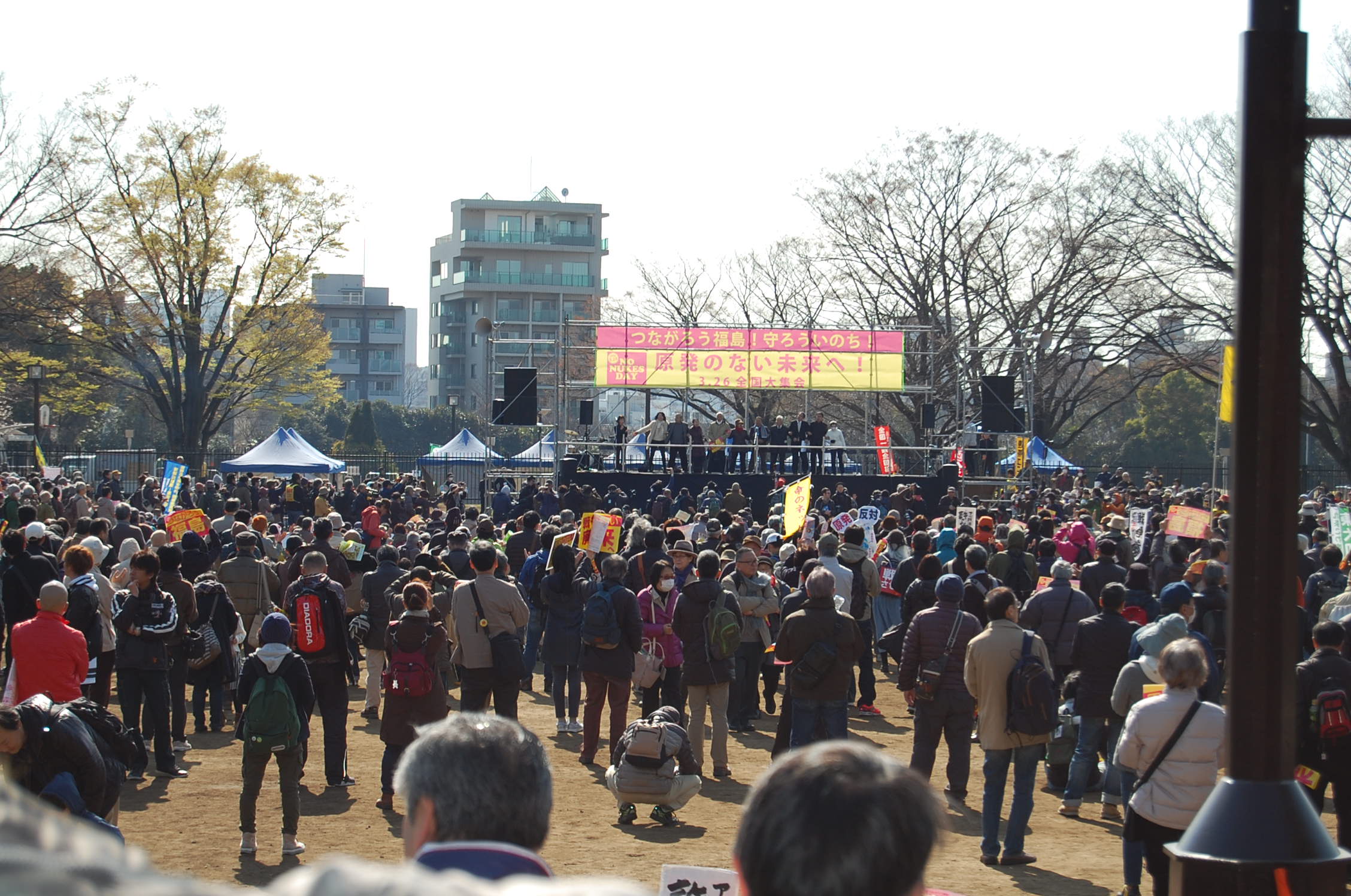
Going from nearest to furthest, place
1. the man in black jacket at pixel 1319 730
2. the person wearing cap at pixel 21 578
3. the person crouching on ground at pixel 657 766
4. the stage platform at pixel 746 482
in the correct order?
the man in black jacket at pixel 1319 730 → the person crouching on ground at pixel 657 766 → the person wearing cap at pixel 21 578 → the stage platform at pixel 746 482

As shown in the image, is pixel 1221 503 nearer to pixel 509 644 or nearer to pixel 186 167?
pixel 509 644

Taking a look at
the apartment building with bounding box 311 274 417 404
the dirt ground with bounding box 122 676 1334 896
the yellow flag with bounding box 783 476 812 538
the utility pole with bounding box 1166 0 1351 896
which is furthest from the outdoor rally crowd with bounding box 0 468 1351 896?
the apartment building with bounding box 311 274 417 404

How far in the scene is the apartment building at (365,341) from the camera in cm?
10562

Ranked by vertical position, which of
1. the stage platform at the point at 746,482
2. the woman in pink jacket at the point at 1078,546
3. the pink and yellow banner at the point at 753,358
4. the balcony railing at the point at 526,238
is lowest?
the woman in pink jacket at the point at 1078,546

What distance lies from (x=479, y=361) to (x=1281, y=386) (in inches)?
3570

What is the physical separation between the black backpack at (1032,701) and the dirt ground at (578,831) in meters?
0.88

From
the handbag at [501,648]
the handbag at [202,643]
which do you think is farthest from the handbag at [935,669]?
the handbag at [202,643]

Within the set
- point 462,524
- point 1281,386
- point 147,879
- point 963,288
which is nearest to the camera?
point 147,879

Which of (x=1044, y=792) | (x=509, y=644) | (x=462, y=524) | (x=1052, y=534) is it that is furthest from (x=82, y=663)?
(x=1052, y=534)

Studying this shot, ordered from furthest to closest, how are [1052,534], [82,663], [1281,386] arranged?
[1052,534], [82,663], [1281,386]

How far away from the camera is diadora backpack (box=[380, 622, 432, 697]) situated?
8.72 m

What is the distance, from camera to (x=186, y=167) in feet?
130

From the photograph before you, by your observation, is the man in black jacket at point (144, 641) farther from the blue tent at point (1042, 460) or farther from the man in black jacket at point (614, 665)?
the blue tent at point (1042, 460)

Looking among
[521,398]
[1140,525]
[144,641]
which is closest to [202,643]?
[144,641]
